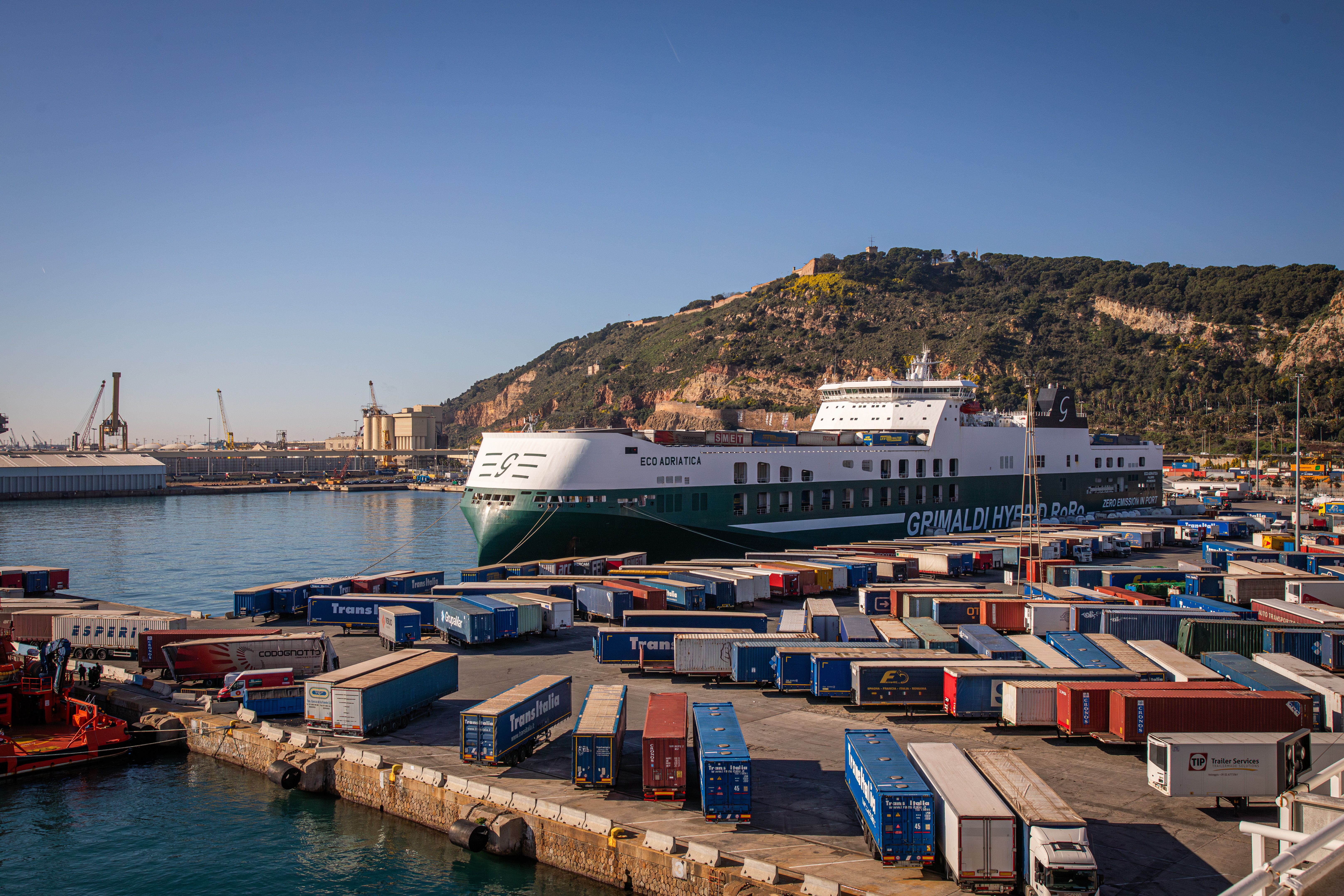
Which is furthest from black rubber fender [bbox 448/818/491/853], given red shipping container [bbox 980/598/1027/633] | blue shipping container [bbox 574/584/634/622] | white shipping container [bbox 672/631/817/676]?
red shipping container [bbox 980/598/1027/633]

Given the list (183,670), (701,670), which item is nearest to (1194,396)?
(701,670)

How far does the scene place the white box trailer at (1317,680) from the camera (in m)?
17.4

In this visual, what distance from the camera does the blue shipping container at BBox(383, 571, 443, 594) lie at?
34406 mm

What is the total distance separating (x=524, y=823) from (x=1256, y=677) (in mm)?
16786

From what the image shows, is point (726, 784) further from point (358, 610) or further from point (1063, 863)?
point (358, 610)

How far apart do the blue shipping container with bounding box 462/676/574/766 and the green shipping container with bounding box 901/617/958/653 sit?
1102 cm

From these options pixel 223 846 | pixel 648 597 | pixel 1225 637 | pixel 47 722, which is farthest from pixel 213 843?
pixel 1225 637

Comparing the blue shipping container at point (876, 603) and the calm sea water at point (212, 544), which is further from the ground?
the blue shipping container at point (876, 603)

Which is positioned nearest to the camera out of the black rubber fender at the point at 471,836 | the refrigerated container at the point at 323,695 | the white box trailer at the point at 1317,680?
the black rubber fender at the point at 471,836

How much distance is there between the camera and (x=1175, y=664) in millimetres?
20344

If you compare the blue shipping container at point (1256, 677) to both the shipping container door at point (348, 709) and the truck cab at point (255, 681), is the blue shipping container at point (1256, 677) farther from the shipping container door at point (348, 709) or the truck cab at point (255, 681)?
the truck cab at point (255, 681)

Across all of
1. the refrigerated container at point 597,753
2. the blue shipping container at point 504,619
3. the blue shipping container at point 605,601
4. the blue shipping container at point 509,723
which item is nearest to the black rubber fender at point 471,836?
the blue shipping container at point 509,723

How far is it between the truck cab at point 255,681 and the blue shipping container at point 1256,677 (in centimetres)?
2318

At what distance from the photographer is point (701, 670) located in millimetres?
22688
